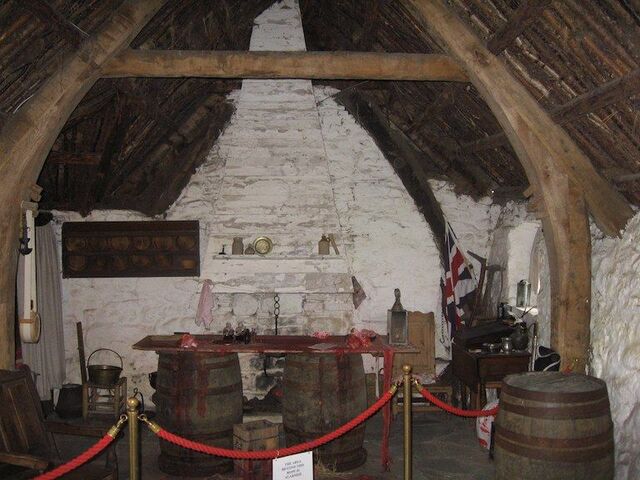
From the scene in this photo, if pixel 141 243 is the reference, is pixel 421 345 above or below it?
below

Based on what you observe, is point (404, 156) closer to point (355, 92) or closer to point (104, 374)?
point (355, 92)

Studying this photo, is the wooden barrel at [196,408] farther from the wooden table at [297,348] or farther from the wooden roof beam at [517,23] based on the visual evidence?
the wooden roof beam at [517,23]

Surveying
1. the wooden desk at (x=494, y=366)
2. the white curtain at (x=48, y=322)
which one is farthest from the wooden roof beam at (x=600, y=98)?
the white curtain at (x=48, y=322)

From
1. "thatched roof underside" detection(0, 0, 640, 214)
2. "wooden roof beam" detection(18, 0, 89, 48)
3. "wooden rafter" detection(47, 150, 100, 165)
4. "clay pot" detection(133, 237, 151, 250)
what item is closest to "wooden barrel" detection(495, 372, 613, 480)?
"thatched roof underside" detection(0, 0, 640, 214)

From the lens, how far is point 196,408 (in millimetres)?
4812

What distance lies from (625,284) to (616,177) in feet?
2.42

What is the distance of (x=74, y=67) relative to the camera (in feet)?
14.3

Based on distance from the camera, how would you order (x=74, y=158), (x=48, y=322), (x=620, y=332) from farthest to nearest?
(x=48, y=322)
(x=74, y=158)
(x=620, y=332)

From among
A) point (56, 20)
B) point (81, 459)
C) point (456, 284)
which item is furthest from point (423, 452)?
point (56, 20)

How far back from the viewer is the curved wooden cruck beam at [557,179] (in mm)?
4395

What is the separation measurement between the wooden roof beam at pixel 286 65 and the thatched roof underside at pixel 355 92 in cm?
36

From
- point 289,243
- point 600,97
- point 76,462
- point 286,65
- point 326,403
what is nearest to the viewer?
point 76,462

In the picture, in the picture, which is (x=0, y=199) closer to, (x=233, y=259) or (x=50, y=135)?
(x=50, y=135)

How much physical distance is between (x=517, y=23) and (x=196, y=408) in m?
3.52
